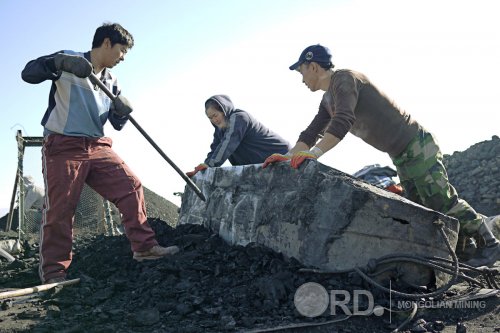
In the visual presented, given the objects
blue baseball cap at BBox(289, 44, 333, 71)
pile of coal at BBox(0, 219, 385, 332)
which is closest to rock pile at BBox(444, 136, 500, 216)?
blue baseball cap at BBox(289, 44, 333, 71)

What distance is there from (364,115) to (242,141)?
1.93 meters

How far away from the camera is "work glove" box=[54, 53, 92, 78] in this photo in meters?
3.88

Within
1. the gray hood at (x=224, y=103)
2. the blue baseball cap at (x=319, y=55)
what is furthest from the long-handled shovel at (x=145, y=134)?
the blue baseball cap at (x=319, y=55)

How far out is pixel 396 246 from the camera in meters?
3.46

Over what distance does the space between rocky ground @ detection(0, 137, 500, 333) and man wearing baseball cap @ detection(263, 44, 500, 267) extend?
418 mm

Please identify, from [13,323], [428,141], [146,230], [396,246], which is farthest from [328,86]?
[13,323]

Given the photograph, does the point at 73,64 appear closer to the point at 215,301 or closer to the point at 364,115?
the point at 215,301

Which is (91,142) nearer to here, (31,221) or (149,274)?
(149,274)

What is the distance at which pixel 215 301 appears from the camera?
3.16m

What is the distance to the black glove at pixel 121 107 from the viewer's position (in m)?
4.38

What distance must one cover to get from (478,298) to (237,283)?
5.64 ft

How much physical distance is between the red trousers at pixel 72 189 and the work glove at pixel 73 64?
21.2 inches

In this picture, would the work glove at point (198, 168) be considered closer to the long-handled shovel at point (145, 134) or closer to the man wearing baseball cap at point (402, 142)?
the long-handled shovel at point (145, 134)

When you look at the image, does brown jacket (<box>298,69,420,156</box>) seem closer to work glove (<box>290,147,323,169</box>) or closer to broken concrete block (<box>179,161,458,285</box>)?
work glove (<box>290,147,323,169</box>)
